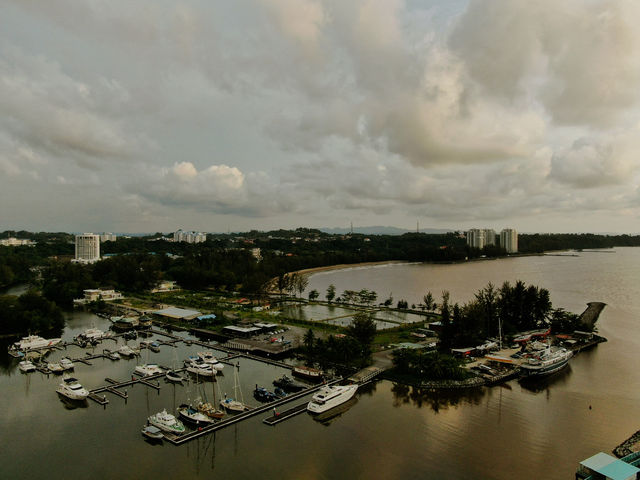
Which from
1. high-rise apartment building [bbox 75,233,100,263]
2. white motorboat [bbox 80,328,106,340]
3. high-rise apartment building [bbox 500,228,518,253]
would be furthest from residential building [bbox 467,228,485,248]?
white motorboat [bbox 80,328,106,340]

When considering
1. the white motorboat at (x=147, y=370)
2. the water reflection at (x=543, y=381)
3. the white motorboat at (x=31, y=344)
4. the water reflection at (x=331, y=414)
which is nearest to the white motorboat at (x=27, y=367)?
the white motorboat at (x=31, y=344)

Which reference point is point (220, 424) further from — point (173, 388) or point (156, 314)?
point (156, 314)

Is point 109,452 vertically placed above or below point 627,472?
below

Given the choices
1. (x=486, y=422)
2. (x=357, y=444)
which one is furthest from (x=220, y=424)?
(x=486, y=422)

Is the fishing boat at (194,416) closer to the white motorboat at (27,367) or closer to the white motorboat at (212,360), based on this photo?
the white motorboat at (212,360)

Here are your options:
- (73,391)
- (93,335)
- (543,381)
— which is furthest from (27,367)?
(543,381)

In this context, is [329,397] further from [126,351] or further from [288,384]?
[126,351]

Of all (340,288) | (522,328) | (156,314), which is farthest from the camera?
(340,288)
